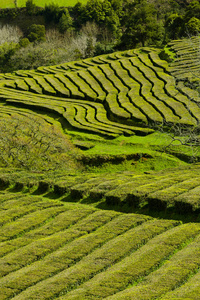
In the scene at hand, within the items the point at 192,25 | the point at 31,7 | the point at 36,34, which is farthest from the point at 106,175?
the point at 31,7

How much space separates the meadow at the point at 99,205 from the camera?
40.9ft

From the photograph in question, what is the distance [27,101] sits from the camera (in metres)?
52.5

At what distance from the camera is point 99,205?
2052cm

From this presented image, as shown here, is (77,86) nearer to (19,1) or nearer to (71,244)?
(71,244)

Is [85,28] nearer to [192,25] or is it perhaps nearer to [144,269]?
[192,25]

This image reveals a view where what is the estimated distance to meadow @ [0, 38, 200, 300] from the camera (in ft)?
40.9

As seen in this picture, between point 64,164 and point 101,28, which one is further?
point 101,28

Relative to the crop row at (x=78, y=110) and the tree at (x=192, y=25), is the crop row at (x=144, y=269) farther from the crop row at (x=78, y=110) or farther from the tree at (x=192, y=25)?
the tree at (x=192, y=25)

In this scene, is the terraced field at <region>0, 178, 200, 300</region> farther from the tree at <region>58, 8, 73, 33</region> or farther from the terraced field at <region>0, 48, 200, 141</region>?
the tree at <region>58, 8, 73, 33</region>

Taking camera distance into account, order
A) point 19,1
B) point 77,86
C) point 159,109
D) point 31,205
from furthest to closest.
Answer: point 19,1, point 77,86, point 159,109, point 31,205

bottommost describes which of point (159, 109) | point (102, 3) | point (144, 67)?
point (159, 109)

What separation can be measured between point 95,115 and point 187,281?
36826mm

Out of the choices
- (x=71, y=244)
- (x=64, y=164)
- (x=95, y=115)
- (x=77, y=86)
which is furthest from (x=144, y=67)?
(x=71, y=244)

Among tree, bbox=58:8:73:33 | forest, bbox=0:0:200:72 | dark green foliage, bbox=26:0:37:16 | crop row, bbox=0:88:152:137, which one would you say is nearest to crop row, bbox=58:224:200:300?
crop row, bbox=0:88:152:137
